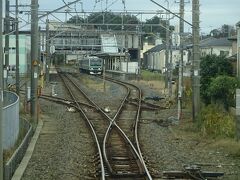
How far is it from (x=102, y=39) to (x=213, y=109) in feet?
201

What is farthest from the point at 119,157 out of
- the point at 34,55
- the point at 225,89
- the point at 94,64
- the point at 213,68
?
the point at 94,64

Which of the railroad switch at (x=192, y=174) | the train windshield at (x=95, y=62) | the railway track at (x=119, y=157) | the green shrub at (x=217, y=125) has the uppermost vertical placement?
the train windshield at (x=95, y=62)

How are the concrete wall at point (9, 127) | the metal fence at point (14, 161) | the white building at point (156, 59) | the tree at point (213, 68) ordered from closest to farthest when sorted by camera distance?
the metal fence at point (14, 161)
the concrete wall at point (9, 127)
the tree at point (213, 68)
the white building at point (156, 59)

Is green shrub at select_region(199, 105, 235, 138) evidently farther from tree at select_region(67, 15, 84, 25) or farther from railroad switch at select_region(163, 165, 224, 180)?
tree at select_region(67, 15, 84, 25)

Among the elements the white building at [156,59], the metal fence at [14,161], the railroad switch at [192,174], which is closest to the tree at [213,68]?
the metal fence at [14,161]

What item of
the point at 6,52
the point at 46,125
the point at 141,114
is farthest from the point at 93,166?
the point at 6,52

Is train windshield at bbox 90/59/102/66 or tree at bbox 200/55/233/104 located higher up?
train windshield at bbox 90/59/102/66

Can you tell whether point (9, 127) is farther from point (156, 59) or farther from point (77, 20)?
point (156, 59)

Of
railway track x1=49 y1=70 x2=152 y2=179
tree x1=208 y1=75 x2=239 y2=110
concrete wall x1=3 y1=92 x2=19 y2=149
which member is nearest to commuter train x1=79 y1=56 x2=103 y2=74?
tree x1=208 y1=75 x2=239 y2=110

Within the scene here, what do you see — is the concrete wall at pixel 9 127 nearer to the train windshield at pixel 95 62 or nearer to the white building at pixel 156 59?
the train windshield at pixel 95 62

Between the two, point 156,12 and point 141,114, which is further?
point 156,12

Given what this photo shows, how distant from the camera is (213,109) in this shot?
21.2 metres

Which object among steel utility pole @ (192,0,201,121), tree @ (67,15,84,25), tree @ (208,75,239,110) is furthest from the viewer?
tree @ (67,15,84,25)

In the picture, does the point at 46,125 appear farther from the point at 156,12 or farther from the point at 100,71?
the point at 100,71
